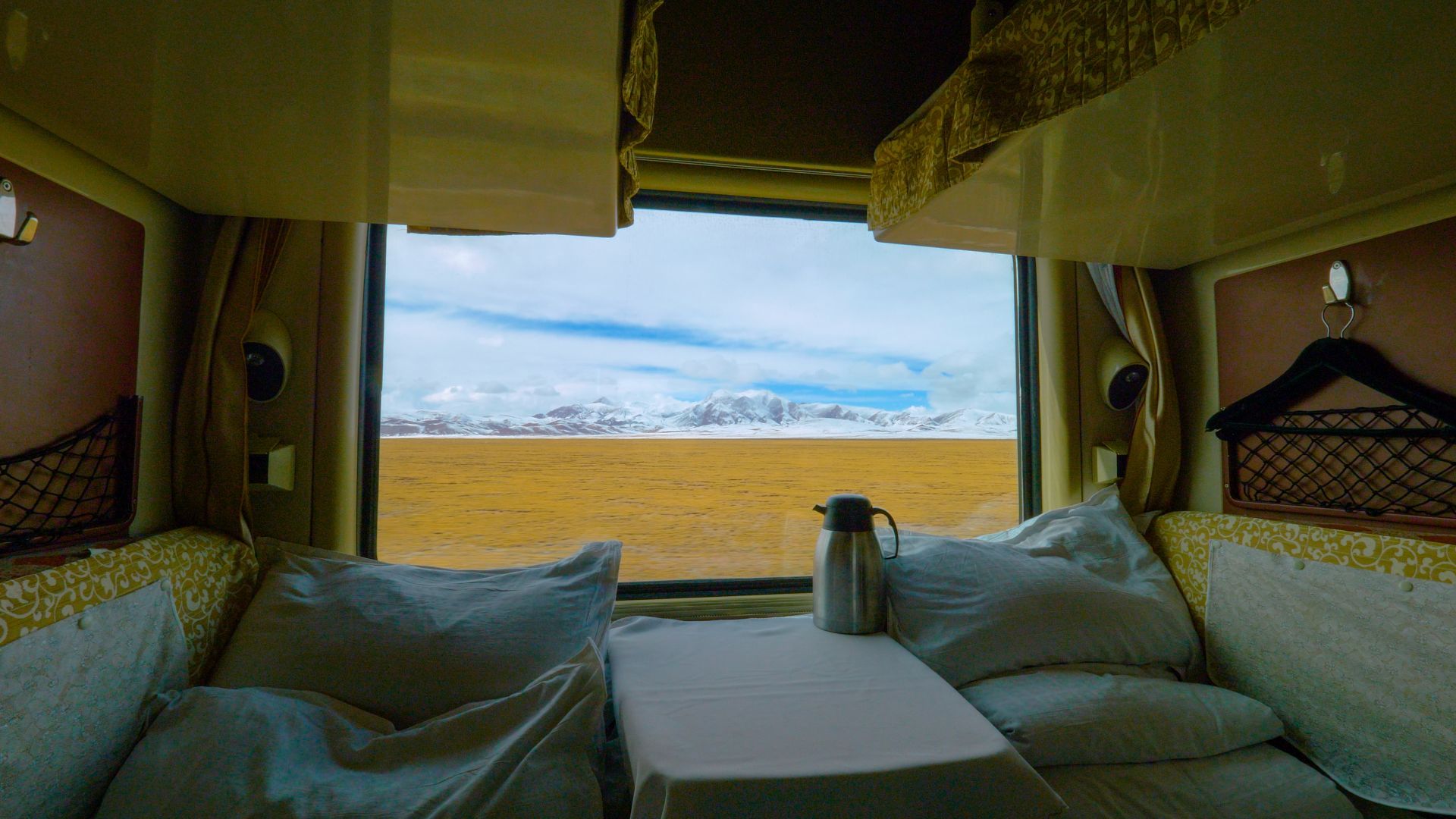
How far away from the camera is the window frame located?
194 centimetres

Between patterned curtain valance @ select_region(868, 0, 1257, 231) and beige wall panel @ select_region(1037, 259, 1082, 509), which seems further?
beige wall panel @ select_region(1037, 259, 1082, 509)

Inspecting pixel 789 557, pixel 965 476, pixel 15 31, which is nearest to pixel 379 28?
pixel 15 31

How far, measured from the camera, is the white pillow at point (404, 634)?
1319mm

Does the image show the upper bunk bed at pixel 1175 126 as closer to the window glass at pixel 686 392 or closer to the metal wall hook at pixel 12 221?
the window glass at pixel 686 392

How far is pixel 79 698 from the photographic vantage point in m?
1.06

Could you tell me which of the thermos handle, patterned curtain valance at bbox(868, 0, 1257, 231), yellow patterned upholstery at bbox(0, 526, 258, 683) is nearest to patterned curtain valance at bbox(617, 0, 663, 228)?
patterned curtain valance at bbox(868, 0, 1257, 231)

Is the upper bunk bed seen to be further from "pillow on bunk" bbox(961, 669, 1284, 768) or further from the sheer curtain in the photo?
"pillow on bunk" bbox(961, 669, 1284, 768)

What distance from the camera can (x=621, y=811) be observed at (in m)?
1.20

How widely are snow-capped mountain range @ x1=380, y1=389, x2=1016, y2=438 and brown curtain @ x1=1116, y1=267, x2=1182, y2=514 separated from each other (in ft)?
1.37

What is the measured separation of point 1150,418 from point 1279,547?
0.60m

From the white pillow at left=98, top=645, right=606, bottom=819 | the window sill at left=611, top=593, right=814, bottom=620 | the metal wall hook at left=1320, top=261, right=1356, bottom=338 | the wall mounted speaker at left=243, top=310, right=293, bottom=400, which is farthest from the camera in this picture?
the window sill at left=611, top=593, right=814, bottom=620

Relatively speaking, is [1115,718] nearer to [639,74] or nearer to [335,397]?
[639,74]

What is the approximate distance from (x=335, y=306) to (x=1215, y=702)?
97.1 inches

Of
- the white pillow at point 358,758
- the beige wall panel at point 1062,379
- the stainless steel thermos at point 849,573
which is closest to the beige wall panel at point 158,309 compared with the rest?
the white pillow at point 358,758
